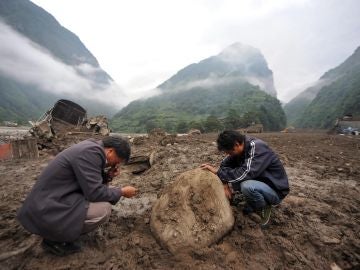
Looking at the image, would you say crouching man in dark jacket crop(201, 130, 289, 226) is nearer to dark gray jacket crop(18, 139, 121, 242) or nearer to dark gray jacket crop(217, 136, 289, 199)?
dark gray jacket crop(217, 136, 289, 199)

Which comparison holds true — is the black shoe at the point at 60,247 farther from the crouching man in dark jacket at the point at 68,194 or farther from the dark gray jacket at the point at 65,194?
the dark gray jacket at the point at 65,194

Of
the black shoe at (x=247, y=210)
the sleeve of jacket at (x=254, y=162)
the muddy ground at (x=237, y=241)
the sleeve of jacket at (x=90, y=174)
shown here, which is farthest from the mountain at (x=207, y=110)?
the sleeve of jacket at (x=90, y=174)

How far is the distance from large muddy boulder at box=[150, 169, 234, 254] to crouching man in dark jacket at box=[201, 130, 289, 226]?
269 millimetres

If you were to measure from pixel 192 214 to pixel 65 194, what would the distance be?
4.63 ft

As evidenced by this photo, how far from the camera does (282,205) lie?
150 inches

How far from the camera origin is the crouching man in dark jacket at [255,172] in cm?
306

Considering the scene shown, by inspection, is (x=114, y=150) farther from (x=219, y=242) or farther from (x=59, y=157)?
(x=219, y=242)

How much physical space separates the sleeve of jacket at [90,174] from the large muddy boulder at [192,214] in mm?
849

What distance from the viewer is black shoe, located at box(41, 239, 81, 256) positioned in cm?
275

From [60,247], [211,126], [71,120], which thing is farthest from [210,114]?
[60,247]

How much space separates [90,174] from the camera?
8.32 ft

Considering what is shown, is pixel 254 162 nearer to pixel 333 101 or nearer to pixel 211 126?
pixel 211 126

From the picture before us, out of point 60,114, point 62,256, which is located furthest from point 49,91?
point 62,256

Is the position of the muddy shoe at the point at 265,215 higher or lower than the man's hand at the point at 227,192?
lower
